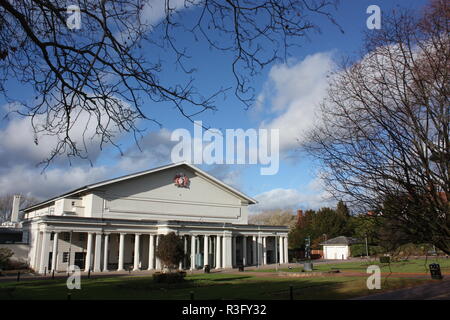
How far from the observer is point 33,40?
22.3 feet

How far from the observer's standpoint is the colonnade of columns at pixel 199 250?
51906mm

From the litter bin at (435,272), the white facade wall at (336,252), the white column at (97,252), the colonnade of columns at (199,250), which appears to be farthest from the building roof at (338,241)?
the litter bin at (435,272)

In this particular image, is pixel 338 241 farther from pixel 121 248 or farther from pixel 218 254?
pixel 121 248

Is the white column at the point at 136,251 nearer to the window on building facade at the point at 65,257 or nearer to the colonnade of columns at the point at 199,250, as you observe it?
the colonnade of columns at the point at 199,250

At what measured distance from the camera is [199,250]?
65188 millimetres

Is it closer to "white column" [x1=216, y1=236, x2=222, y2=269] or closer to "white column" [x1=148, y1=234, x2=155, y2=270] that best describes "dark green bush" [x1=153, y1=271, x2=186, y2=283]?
"white column" [x1=148, y1=234, x2=155, y2=270]

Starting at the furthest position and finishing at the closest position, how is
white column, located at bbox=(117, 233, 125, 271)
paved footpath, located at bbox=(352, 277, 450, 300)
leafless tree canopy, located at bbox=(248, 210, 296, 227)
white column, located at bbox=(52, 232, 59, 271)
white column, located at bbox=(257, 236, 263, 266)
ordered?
leafless tree canopy, located at bbox=(248, 210, 296, 227)
white column, located at bbox=(257, 236, 263, 266)
white column, located at bbox=(117, 233, 125, 271)
white column, located at bbox=(52, 232, 59, 271)
paved footpath, located at bbox=(352, 277, 450, 300)

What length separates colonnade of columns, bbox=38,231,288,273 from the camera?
51906 millimetres

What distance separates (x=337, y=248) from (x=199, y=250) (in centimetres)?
3661

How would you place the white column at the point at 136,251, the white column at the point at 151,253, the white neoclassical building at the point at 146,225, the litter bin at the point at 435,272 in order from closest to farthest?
the litter bin at the point at 435,272, the white neoclassical building at the point at 146,225, the white column at the point at 136,251, the white column at the point at 151,253

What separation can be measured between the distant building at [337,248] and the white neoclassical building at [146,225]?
19049 mm

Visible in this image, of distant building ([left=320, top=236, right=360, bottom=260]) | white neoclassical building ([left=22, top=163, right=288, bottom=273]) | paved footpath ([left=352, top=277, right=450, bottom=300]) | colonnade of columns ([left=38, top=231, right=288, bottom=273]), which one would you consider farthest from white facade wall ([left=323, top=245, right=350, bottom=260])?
paved footpath ([left=352, top=277, right=450, bottom=300])

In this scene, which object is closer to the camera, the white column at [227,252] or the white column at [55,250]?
the white column at [55,250]

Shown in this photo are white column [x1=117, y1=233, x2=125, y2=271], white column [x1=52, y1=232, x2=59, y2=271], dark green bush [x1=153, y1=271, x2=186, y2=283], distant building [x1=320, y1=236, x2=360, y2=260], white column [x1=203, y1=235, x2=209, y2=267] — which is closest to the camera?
dark green bush [x1=153, y1=271, x2=186, y2=283]
